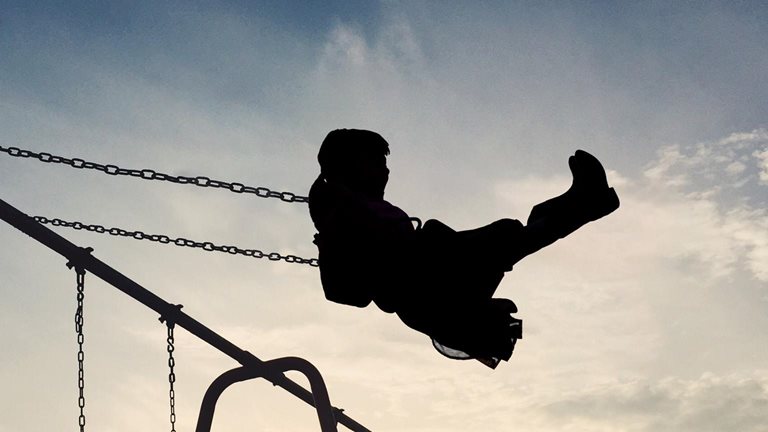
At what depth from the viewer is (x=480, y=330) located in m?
3.82

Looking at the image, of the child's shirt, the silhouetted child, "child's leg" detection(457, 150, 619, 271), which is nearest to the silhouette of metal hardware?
the child's shirt

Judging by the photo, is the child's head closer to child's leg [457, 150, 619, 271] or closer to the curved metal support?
child's leg [457, 150, 619, 271]

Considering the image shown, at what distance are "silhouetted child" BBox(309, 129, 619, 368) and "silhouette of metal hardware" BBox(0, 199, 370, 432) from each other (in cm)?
157

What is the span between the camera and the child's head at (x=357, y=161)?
388cm

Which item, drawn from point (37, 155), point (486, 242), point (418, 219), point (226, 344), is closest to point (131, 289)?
point (226, 344)

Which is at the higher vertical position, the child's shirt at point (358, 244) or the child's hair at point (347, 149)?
the child's hair at point (347, 149)

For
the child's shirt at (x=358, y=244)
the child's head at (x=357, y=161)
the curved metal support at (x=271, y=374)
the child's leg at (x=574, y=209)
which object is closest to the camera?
the child's leg at (x=574, y=209)

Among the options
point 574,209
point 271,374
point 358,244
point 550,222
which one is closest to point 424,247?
point 358,244

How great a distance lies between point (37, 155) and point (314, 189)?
2.42m

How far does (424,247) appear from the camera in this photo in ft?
11.8

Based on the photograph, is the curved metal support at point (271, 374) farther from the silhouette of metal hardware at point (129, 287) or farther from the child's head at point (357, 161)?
the child's head at point (357, 161)

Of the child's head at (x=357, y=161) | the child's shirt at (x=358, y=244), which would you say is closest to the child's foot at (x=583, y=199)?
the child's shirt at (x=358, y=244)

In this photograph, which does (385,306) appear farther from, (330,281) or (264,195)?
(264,195)

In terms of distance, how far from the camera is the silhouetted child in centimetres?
354
